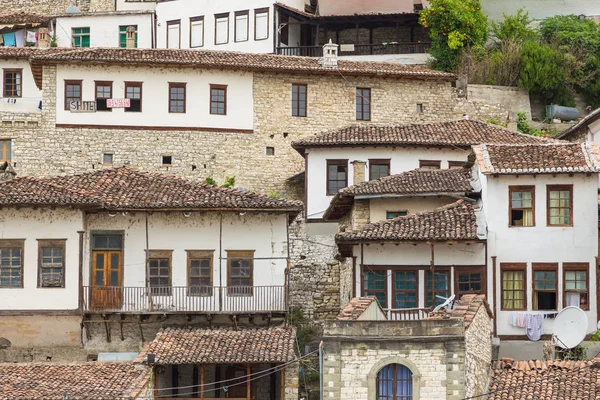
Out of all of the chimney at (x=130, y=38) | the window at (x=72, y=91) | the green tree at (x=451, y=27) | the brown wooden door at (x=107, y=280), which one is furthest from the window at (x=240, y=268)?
the chimney at (x=130, y=38)

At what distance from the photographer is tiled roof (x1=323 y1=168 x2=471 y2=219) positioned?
46125mm

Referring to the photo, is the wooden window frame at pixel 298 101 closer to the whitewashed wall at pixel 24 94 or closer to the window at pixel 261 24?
the window at pixel 261 24

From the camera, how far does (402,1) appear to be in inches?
2680

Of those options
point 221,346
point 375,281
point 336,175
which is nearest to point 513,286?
point 375,281

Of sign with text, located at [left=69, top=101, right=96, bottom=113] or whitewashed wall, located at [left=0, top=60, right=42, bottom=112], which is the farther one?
whitewashed wall, located at [left=0, top=60, right=42, bottom=112]

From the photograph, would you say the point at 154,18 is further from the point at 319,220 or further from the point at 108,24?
the point at 319,220

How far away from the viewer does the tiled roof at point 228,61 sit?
56531 millimetres

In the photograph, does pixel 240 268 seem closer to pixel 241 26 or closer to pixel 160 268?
pixel 160 268

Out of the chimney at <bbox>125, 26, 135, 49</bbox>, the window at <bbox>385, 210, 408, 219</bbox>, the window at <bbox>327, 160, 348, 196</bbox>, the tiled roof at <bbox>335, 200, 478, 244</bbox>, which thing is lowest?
the tiled roof at <bbox>335, 200, 478, 244</bbox>

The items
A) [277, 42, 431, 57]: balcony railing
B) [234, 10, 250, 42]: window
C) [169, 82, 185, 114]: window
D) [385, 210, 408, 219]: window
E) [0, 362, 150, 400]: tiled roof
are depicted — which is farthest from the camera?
[234, 10, 250, 42]: window

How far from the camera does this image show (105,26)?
6981cm

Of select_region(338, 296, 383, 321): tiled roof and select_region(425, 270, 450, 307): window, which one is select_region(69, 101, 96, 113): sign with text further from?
select_region(338, 296, 383, 321): tiled roof

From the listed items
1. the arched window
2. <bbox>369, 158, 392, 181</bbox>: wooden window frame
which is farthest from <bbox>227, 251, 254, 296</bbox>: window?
the arched window

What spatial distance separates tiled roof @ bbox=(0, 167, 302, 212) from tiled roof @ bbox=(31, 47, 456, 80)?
11.9 metres
